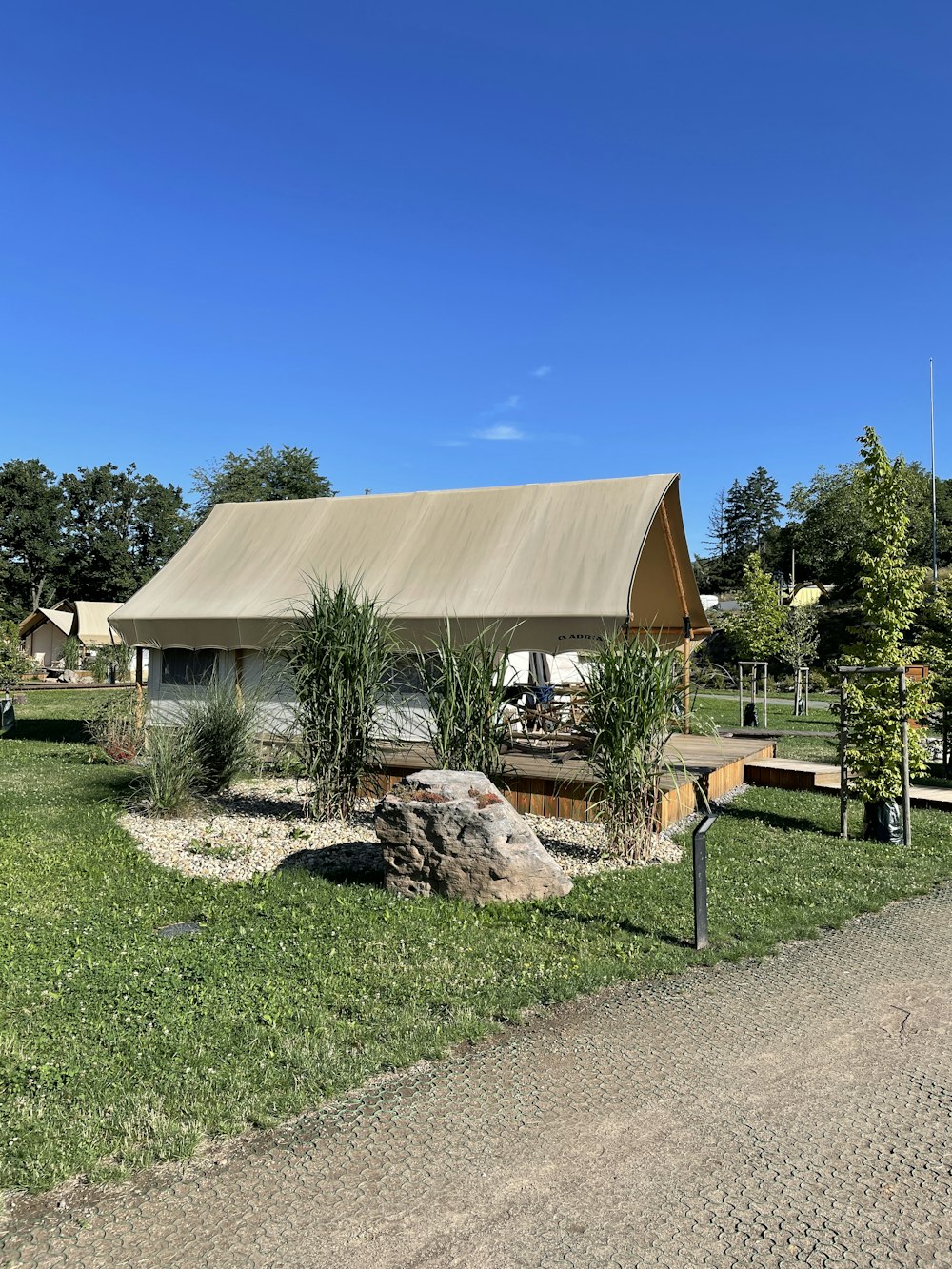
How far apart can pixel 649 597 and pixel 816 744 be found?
12.7 feet

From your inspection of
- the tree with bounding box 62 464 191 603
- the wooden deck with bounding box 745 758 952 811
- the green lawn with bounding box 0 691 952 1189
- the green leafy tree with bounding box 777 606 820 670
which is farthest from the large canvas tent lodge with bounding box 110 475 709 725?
the tree with bounding box 62 464 191 603

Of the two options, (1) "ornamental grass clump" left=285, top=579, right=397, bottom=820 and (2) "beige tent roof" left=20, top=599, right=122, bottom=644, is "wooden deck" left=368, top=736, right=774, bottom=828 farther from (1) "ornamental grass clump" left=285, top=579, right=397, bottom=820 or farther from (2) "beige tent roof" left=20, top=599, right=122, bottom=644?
(2) "beige tent roof" left=20, top=599, right=122, bottom=644

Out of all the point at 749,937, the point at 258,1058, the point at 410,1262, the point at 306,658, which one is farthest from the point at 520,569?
the point at 410,1262

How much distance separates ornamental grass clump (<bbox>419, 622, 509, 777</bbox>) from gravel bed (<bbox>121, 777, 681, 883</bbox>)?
88 centimetres

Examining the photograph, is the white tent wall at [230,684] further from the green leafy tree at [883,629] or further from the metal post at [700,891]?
the metal post at [700,891]

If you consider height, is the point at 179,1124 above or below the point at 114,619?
below

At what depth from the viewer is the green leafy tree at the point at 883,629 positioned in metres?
7.75

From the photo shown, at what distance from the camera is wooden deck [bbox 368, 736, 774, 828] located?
812 centimetres

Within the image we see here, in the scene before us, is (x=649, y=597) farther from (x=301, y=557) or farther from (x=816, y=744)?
(x=301, y=557)

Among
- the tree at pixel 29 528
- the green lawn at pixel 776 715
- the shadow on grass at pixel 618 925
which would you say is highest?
the tree at pixel 29 528

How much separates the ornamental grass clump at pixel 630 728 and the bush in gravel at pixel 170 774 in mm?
4080

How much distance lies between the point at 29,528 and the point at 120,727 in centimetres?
4609

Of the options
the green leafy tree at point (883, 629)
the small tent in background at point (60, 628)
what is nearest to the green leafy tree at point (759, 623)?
the green leafy tree at point (883, 629)

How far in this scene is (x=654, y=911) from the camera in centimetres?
538
